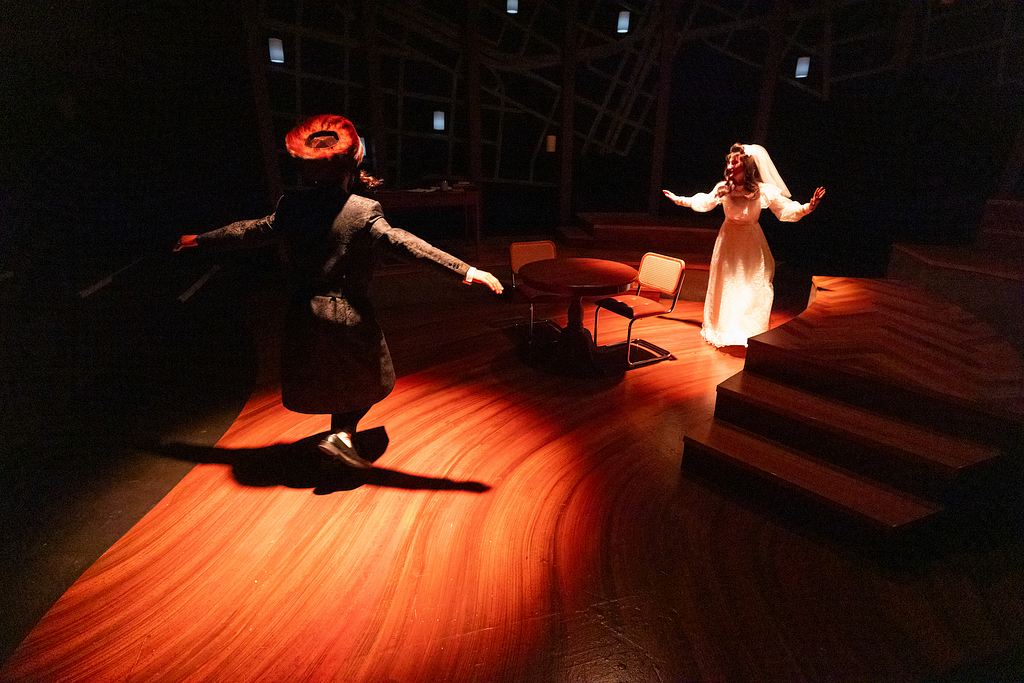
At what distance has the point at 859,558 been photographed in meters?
2.37

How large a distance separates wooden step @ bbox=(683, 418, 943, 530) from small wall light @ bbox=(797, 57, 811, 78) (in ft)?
17.7

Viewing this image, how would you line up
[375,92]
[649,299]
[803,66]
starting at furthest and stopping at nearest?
[375,92] → [803,66] → [649,299]

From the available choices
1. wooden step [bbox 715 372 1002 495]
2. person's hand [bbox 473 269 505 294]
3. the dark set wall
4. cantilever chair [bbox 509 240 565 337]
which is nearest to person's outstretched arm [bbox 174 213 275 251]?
person's hand [bbox 473 269 505 294]

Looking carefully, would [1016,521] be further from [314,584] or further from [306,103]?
[306,103]

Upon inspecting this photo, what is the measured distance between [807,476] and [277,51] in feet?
22.4

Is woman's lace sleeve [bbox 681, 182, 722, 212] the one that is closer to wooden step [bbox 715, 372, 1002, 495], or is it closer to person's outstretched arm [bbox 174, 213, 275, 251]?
wooden step [bbox 715, 372, 1002, 495]

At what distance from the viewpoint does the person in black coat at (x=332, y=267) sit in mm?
2480

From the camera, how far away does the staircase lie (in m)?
2.47

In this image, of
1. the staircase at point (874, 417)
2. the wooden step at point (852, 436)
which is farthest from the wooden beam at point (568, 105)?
the wooden step at point (852, 436)

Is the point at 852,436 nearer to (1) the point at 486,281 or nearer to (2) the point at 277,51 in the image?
(1) the point at 486,281

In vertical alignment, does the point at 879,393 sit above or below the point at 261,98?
below

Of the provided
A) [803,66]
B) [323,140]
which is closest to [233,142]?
[323,140]

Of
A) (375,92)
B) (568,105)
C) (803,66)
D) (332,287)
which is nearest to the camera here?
(332,287)

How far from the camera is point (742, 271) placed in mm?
4523
